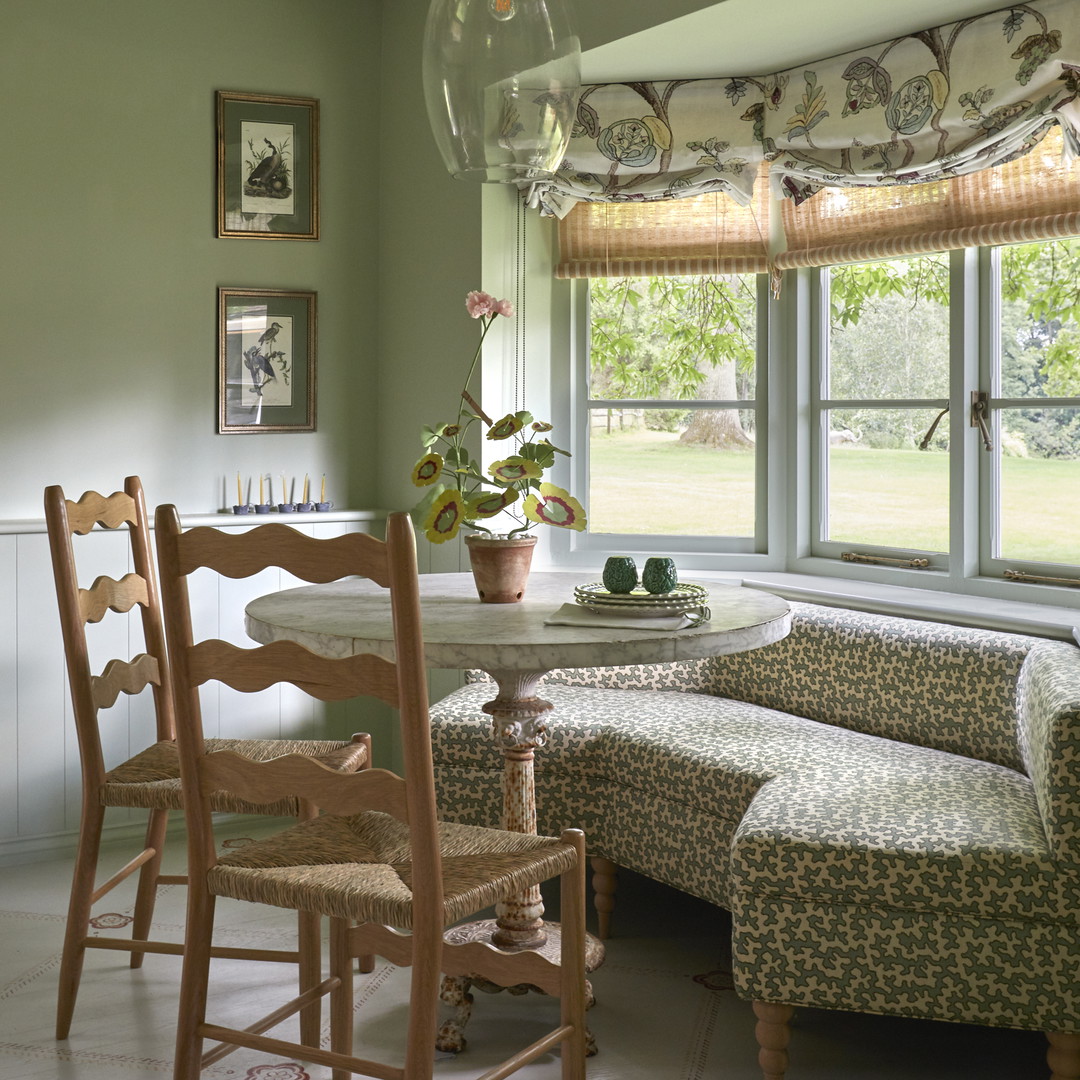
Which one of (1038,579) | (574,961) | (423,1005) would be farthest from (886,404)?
(423,1005)

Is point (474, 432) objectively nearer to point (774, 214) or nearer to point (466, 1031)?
point (774, 214)

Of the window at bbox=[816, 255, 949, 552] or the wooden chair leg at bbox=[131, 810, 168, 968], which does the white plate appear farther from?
the window at bbox=[816, 255, 949, 552]

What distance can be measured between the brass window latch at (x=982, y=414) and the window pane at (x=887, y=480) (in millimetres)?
145

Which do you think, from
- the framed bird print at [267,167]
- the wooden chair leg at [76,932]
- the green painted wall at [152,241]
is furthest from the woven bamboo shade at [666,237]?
the wooden chair leg at [76,932]

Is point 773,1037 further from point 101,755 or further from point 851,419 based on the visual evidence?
point 851,419

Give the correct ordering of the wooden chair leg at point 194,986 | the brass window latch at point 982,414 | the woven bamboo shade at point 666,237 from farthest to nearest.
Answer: the woven bamboo shade at point 666,237
the brass window latch at point 982,414
the wooden chair leg at point 194,986

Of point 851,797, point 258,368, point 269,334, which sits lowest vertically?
point 851,797

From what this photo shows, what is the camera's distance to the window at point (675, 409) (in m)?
3.91

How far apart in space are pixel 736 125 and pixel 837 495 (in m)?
1.11

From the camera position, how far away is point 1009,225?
10.2 ft

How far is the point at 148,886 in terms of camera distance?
2.81 meters

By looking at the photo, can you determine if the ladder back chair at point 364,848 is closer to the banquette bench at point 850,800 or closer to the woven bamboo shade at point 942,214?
the banquette bench at point 850,800

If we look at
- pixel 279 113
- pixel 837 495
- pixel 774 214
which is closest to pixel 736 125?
pixel 774 214

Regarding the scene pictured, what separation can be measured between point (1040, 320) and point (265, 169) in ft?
7.65
